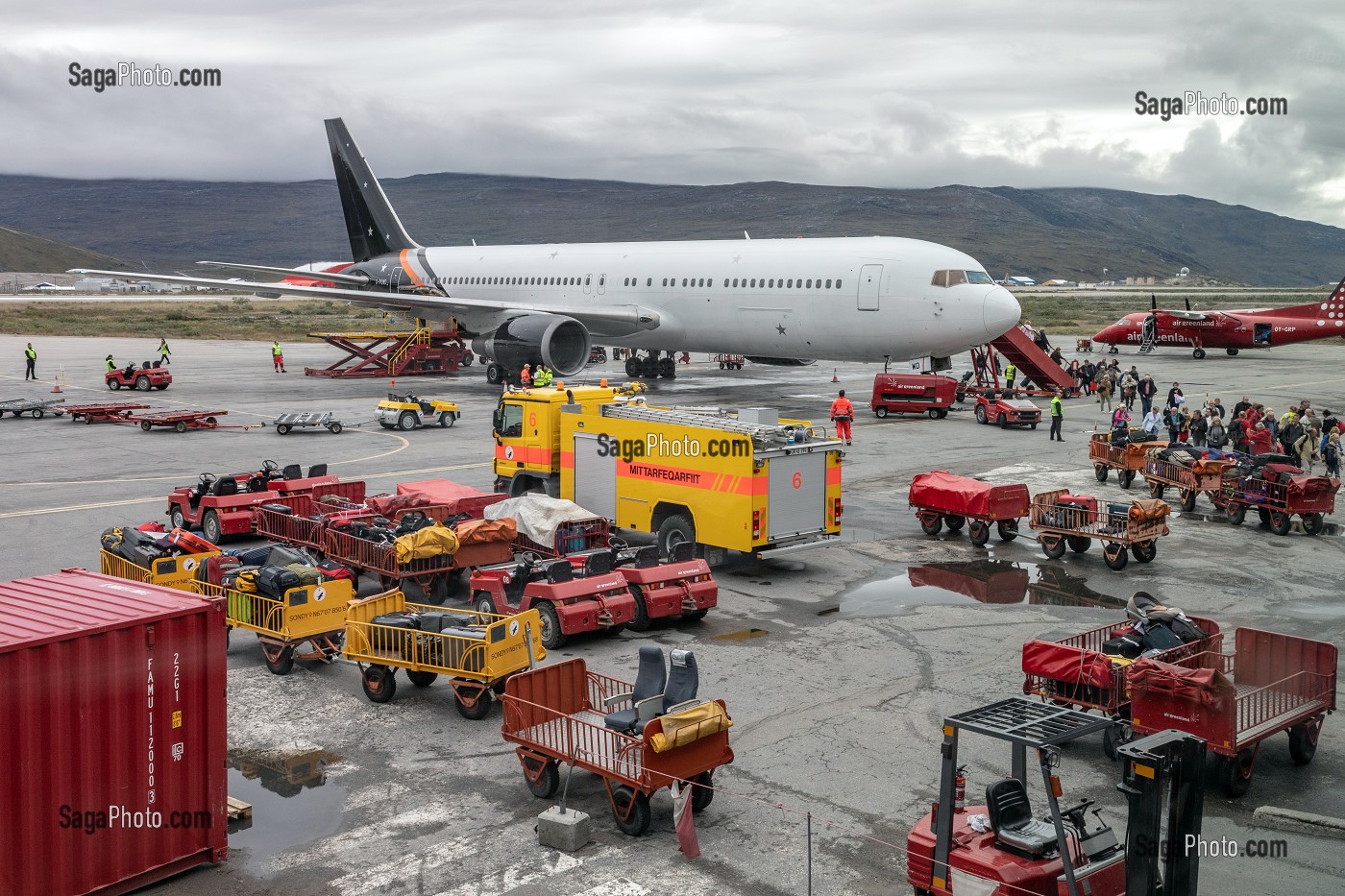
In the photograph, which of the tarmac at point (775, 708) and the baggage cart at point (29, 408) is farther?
the baggage cart at point (29, 408)

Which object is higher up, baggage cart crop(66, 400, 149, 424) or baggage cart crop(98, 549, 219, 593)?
baggage cart crop(66, 400, 149, 424)

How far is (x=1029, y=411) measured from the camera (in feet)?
126

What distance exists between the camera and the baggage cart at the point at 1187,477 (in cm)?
2558

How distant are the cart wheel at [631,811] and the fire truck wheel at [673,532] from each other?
9.29m

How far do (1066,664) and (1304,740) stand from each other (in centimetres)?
242

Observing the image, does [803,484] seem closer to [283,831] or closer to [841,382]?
[283,831]

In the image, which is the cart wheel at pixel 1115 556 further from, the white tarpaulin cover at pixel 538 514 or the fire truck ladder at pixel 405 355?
the fire truck ladder at pixel 405 355

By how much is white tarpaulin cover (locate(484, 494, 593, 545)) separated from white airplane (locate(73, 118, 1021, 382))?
19.9 m

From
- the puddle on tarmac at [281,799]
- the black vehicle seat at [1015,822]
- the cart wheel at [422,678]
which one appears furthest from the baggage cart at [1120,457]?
the puddle on tarmac at [281,799]

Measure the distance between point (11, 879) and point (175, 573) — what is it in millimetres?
7714

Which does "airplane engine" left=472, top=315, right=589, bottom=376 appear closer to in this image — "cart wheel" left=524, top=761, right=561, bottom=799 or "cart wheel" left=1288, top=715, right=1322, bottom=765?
"cart wheel" left=524, top=761, right=561, bottom=799

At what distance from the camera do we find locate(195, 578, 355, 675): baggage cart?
1508cm

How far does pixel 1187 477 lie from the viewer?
25969 mm

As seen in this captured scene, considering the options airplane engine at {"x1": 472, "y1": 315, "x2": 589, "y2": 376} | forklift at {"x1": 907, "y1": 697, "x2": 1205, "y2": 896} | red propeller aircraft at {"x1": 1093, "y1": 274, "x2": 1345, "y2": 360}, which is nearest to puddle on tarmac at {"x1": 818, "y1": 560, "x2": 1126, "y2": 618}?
forklift at {"x1": 907, "y1": 697, "x2": 1205, "y2": 896}
